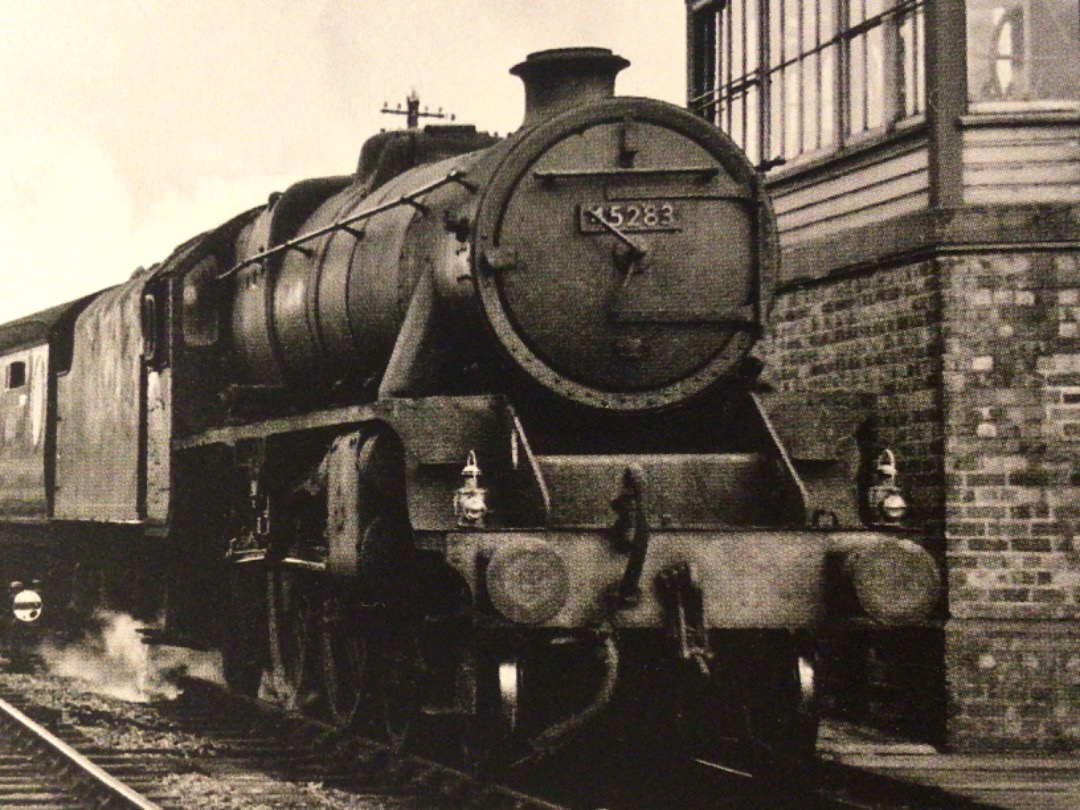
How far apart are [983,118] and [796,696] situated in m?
3.41

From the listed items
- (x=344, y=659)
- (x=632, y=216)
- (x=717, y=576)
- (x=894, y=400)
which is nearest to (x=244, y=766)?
(x=344, y=659)

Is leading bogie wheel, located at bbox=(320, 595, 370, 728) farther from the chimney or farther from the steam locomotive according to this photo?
the chimney

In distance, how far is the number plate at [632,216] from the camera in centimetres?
771

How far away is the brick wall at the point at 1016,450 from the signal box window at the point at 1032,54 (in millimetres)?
917

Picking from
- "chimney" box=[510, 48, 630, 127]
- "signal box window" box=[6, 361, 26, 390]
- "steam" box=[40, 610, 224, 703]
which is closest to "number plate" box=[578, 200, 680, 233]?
"chimney" box=[510, 48, 630, 127]

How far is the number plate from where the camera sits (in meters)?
7.71

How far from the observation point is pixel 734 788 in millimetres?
7730

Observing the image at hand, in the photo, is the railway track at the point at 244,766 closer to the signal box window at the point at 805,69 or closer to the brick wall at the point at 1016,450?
the brick wall at the point at 1016,450

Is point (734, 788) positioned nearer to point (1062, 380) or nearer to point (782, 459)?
point (782, 459)

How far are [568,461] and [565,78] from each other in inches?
74.3

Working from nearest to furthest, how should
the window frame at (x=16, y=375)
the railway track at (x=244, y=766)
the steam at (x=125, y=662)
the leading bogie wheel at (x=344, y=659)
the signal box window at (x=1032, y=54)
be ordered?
the railway track at (x=244, y=766), the leading bogie wheel at (x=344, y=659), the signal box window at (x=1032, y=54), the steam at (x=125, y=662), the window frame at (x=16, y=375)

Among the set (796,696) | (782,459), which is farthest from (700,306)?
(796,696)

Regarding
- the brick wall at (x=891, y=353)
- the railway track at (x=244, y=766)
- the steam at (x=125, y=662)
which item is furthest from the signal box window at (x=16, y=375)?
the brick wall at (x=891, y=353)

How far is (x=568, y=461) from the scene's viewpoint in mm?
7340
